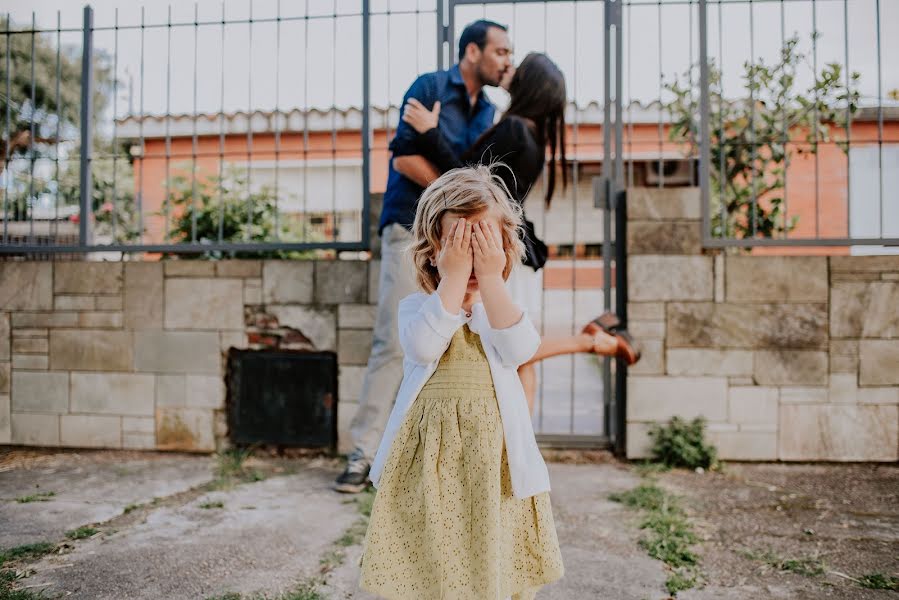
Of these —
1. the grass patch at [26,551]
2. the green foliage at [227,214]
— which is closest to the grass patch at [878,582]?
the grass patch at [26,551]

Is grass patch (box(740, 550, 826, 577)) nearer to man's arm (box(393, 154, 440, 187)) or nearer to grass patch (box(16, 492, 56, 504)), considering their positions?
man's arm (box(393, 154, 440, 187))

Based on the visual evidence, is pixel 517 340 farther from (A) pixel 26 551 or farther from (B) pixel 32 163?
(B) pixel 32 163

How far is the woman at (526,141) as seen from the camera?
8.36ft

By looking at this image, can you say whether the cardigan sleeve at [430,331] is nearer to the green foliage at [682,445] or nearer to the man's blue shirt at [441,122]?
the man's blue shirt at [441,122]

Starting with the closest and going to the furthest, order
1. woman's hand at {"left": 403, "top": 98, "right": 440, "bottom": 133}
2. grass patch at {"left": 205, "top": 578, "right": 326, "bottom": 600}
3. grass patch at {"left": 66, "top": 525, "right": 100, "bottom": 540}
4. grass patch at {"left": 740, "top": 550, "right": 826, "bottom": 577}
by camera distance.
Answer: grass patch at {"left": 205, "top": 578, "right": 326, "bottom": 600} → grass patch at {"left": 740, "top": 550, "right": 826, "bottom": 577} → grass patch at {"left": 66, "top": 525, "right": 100, "bottom": 540} → woman's hand at {"left": 403, "top": 98, "right": 440, "bottom": 133}

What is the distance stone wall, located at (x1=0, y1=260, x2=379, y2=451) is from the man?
1.75 feet

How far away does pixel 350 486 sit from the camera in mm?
2947

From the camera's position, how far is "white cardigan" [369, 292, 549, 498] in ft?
4.82

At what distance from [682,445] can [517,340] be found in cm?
216

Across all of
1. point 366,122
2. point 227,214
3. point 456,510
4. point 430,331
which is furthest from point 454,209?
point 227,214

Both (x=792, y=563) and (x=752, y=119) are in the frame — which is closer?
(x=792, y=563)

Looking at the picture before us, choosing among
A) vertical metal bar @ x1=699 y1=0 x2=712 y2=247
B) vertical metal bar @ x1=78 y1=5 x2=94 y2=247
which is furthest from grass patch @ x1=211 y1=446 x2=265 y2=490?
vertical metal bar @ x1=699 y1=0 x2=712 y2=247

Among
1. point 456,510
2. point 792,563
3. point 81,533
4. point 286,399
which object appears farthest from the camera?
point 286,399

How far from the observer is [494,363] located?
5.08 ft
